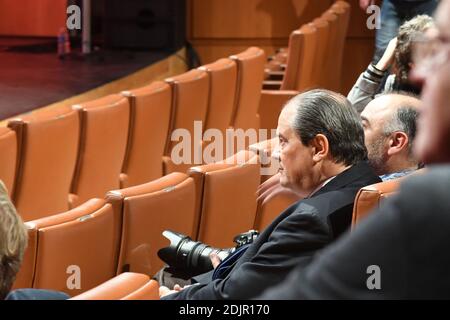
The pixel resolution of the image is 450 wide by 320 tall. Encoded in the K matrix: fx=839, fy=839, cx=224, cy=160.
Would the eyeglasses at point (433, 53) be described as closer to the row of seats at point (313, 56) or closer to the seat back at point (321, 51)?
the row of seats at point (313, 56)

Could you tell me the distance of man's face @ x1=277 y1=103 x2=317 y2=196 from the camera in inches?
24.3

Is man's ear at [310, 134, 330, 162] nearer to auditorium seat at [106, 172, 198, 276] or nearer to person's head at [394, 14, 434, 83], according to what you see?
auditorium seat at [106, 172, 198, 276]

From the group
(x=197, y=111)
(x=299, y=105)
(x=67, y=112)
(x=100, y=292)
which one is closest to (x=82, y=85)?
(x=197, y=111)

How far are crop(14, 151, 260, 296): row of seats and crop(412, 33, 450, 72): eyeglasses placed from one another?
407mm

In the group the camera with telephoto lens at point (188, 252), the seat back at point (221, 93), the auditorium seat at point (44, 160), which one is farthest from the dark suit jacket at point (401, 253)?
the seat back at point (221, 93)

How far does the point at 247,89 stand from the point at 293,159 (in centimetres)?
82

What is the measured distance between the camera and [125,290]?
417 millimetres

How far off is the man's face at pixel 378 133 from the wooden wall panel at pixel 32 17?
202 centimetres

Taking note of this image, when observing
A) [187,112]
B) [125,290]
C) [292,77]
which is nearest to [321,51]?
[292,77]

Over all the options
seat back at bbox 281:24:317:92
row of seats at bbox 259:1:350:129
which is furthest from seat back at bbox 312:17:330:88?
seat back at bbox 281:24:317:92

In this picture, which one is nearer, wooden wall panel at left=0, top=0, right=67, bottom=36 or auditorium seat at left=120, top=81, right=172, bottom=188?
auditorium seat at left=120, top=81, right=172, bottom=188

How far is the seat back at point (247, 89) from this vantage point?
55.4 inches

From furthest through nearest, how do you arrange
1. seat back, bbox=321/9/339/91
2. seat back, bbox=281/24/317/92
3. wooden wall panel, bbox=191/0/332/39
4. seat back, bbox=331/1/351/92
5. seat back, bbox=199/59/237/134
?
wooden wall panel, bbox=191/0/332/39 < seat back, bbox=331/1/351/92 < seat back, bbox=321/9/339/91 < seat back, bbox=281/24/317/92 < seat back, bbox=199/59/237/134

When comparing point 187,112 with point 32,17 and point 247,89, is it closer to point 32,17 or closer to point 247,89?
point 247,89
